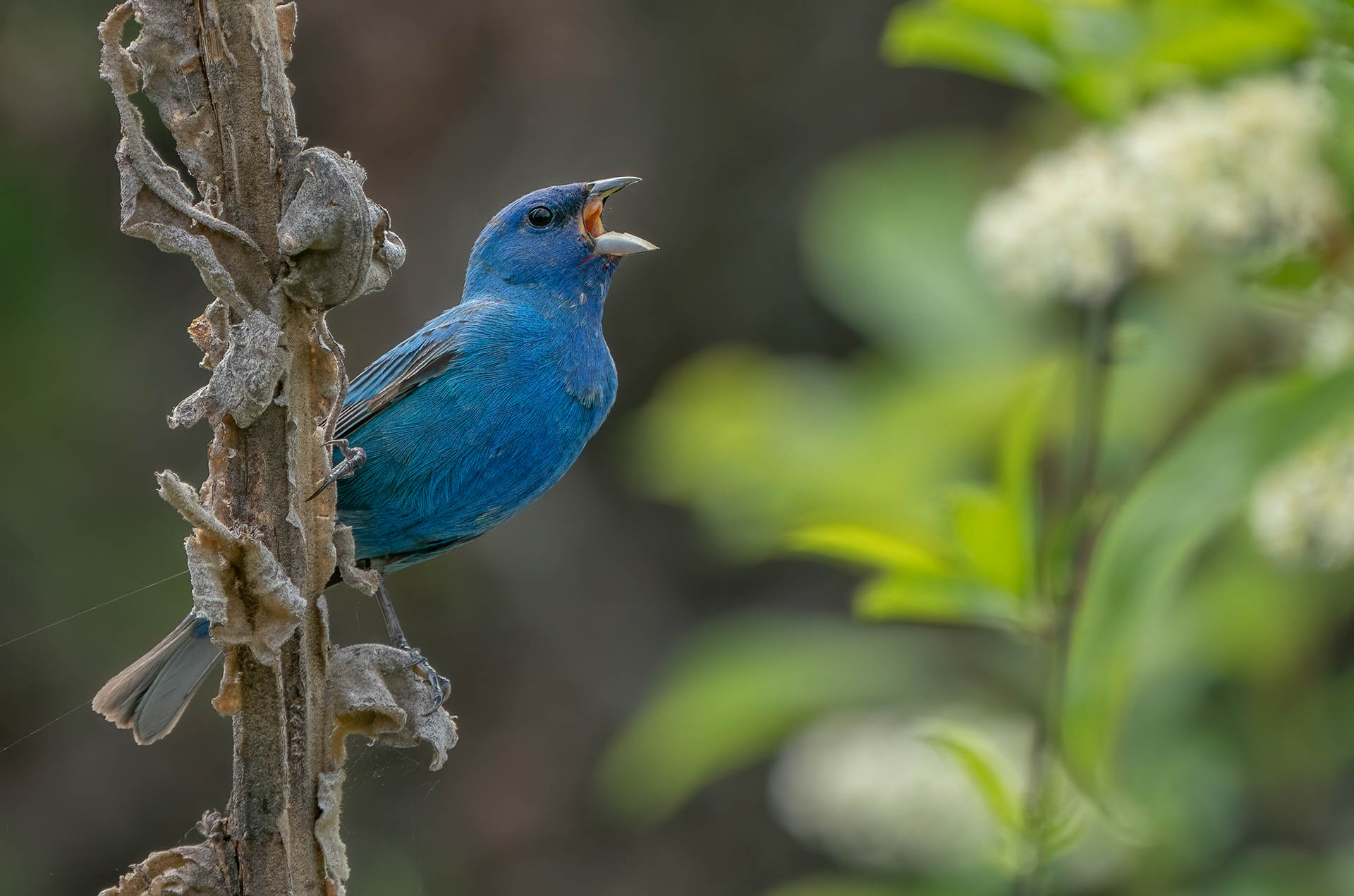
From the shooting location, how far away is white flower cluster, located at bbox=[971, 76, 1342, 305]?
7.47 ft

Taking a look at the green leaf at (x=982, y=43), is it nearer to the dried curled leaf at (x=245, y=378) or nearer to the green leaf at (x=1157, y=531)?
the green leaf at (x=1157, y=531)

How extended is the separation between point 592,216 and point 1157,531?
55.3 inches

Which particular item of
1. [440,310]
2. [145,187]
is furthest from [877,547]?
[440,310]

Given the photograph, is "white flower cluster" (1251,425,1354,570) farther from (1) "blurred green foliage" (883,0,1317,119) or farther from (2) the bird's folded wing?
(2) the bird's folded wing

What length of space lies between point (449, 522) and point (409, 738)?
0.78 meters

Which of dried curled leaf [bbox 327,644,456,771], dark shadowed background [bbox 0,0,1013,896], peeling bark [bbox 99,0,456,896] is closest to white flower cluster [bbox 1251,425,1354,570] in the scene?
dried curled leaf [bbox 327,644,456,771]

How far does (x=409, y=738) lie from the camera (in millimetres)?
1535

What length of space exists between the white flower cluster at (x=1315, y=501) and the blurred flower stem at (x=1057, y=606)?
291 millimetres

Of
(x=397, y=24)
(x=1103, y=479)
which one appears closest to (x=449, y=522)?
(x=1103, y=479)

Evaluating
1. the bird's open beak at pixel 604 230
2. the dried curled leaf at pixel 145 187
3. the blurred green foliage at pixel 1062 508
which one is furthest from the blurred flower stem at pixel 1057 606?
the dried curled leaf at pixel 145 187

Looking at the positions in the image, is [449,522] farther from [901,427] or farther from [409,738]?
[901,427]

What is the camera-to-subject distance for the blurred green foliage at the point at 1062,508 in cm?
205

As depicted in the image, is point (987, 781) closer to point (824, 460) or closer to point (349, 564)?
point (349, 564)

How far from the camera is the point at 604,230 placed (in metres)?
2.96
